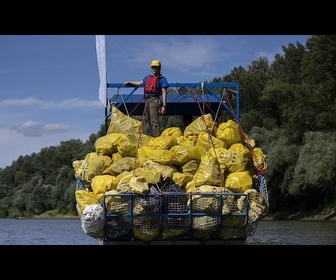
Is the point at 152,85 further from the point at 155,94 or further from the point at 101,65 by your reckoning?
the point at 101,65

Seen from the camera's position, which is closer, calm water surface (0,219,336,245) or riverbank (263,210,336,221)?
calm water surface (0,219,336,245)

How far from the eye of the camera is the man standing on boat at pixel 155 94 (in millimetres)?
9820

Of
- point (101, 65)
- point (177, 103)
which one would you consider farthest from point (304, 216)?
point (101, 65)

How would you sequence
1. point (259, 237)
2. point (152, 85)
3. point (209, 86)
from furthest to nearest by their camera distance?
point (259, 237) → point (209, 86) → point (152, 85)

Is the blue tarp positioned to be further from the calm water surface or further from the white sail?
the calm water surface

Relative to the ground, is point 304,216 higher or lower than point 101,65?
lower

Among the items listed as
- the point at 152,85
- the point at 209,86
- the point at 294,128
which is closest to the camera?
the point at 152,85

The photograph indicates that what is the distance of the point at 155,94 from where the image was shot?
9.88 m

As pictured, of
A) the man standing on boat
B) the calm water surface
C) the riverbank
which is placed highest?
the man standing on boat

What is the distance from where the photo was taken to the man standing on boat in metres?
9.82

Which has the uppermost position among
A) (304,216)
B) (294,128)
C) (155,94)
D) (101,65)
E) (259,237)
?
(294,128)

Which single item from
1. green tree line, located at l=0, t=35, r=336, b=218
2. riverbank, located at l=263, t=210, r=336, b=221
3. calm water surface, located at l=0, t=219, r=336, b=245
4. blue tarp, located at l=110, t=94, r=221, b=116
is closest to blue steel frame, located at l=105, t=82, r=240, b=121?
blue tarp, located at l=110, t=94, r=221, b=116

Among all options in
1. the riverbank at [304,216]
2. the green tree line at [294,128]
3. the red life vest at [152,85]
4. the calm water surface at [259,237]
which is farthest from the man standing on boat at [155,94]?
the riverbank at [304,216]

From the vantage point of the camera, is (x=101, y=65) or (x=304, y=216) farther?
(x=304, y=216)
